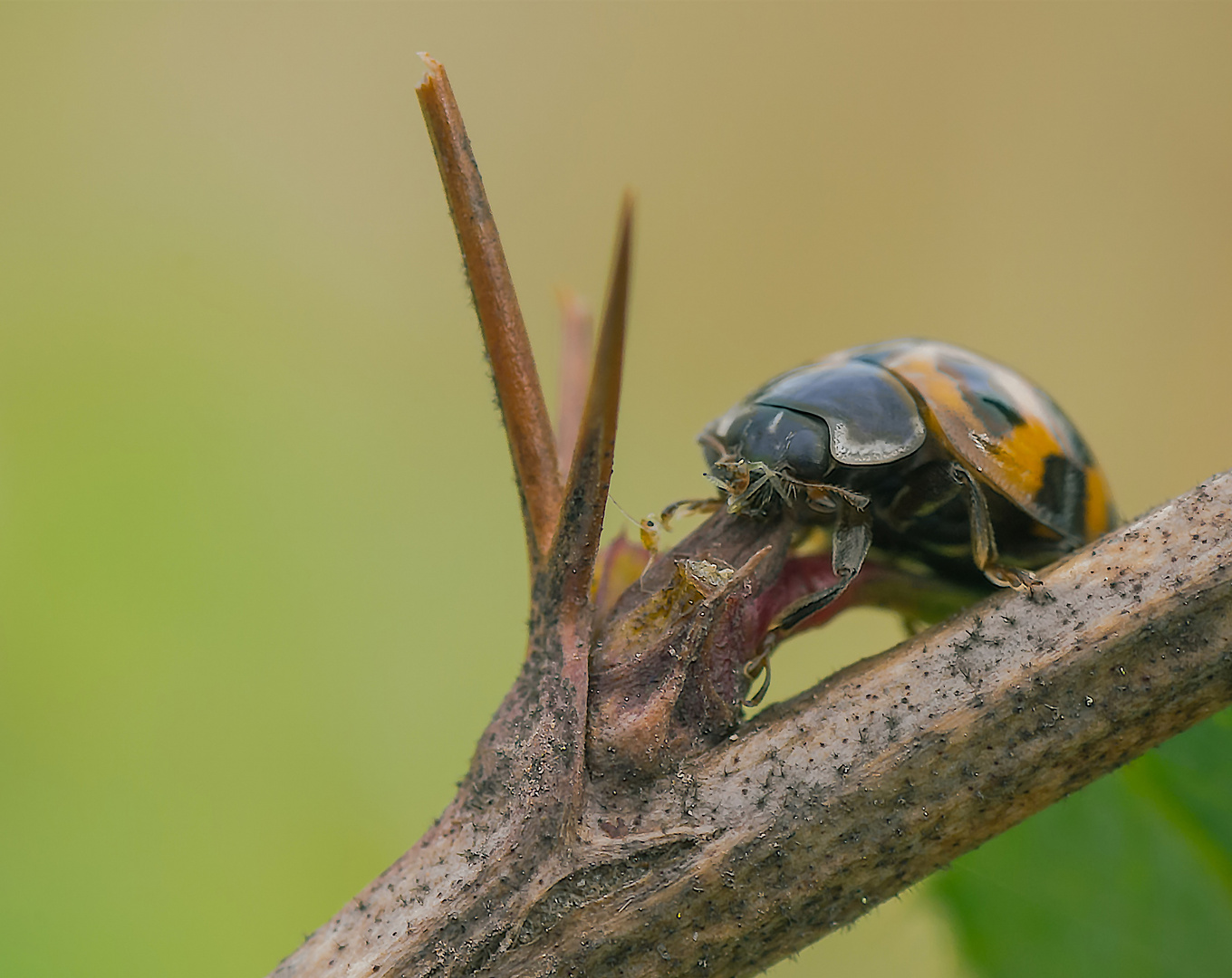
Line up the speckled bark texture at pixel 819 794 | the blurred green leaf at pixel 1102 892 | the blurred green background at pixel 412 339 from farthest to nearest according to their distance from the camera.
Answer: the blurred green background at pixel 412 339
the blurred green leaf at pixel 1102 892
the speckled bark texture at pixel 819 794

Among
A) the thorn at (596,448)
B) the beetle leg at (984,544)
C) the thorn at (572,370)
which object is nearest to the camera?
the thorn at (596,448)

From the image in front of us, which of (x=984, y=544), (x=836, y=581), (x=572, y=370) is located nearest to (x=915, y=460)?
(x=984, y=544)

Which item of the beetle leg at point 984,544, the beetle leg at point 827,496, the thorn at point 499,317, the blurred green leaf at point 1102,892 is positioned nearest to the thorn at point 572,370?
the thorn at point 499,317

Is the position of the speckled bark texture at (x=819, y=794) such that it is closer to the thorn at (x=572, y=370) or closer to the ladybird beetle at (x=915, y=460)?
the ladybird beetle at (x=915, y=460)

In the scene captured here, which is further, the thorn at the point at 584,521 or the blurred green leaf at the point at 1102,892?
the blurred green leaf at the point at 1102,892

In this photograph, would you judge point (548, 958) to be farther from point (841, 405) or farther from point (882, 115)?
point (882, 115)

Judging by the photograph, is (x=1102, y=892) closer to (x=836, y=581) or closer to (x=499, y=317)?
(x=836, y=581)

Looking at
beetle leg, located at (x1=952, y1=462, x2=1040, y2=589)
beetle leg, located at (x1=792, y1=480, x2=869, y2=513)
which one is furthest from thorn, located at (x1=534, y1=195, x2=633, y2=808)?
beetle leg, located at (x1=952, y1=462, x2=1040, y2=589)
